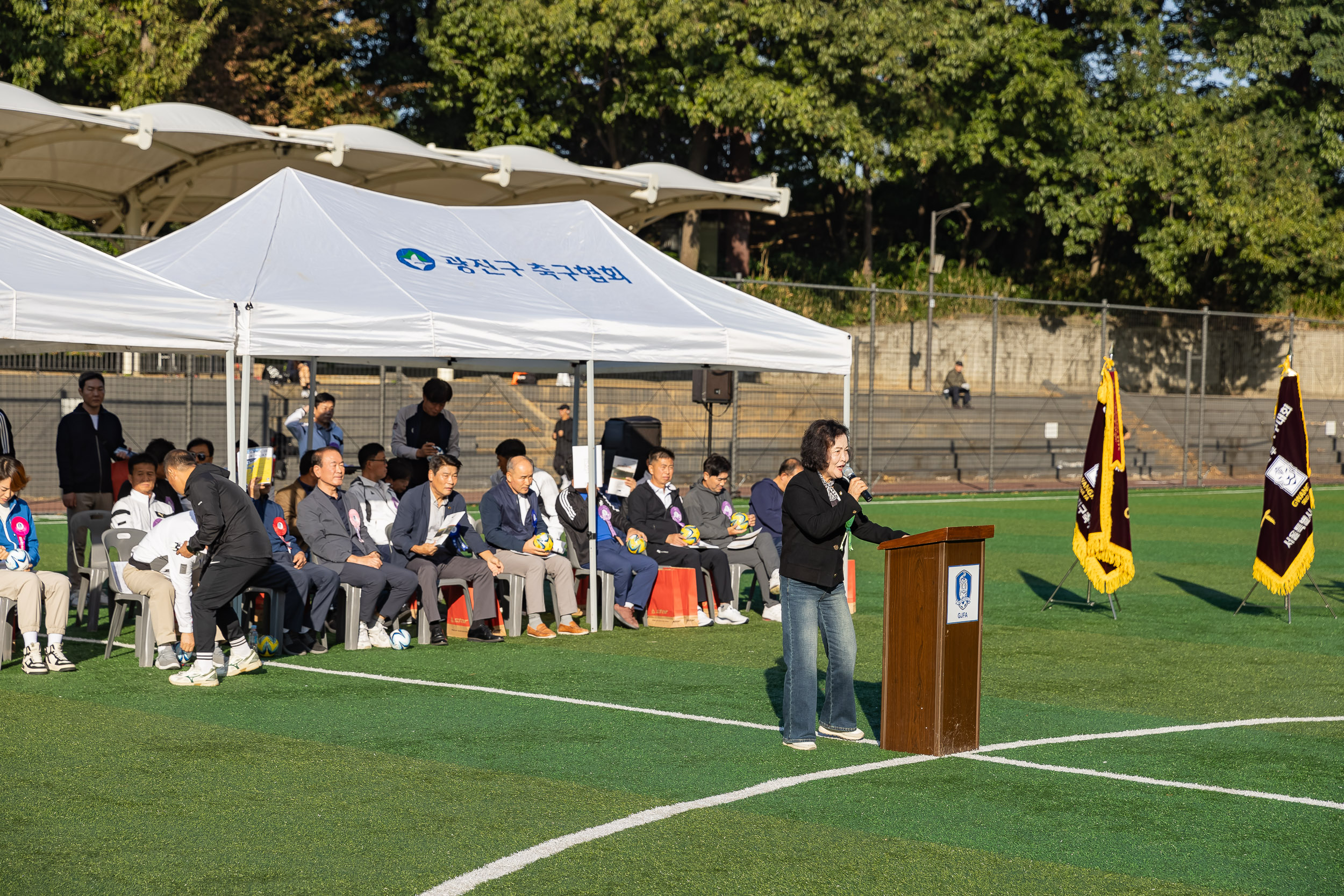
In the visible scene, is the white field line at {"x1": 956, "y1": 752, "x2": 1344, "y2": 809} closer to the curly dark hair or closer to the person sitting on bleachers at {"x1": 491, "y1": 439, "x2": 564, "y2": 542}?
the curly dark hair

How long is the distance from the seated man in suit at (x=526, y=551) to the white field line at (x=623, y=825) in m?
4.46

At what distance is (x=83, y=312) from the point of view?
9.38 meters

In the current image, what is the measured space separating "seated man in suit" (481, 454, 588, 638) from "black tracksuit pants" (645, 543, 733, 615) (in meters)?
0.93

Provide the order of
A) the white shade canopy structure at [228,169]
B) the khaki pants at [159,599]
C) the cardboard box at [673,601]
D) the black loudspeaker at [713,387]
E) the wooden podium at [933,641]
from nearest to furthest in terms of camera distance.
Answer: the wooden podium at [933,641], the khaki pants at [159,599], the cardboard box at [673,601], the white shade canopy structure at [228,169], the black loudspeaker at [713,387]

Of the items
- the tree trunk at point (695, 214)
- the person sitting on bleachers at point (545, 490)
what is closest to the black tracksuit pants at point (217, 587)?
the person sitting on bleachers at point (545, 490)

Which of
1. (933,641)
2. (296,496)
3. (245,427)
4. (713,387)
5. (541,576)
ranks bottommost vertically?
(541,576)

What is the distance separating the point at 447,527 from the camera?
1090 cm

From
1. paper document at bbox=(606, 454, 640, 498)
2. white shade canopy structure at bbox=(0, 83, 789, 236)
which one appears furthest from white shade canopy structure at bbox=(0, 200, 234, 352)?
white shade canopy structure at bbox=(0, 83, 789, 236)

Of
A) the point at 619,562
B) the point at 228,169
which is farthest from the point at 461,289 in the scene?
the point at 228,169

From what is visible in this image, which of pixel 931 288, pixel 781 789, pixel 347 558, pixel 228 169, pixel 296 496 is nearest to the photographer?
pixel 781 789

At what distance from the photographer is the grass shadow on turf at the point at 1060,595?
12984 millimetres

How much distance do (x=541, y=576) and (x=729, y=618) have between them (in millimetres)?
1692

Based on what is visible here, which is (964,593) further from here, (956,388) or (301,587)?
(956,388)

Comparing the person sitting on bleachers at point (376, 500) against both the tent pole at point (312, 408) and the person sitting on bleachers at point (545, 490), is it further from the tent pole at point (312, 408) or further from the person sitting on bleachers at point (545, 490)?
the tent pole at point (312, 408)
